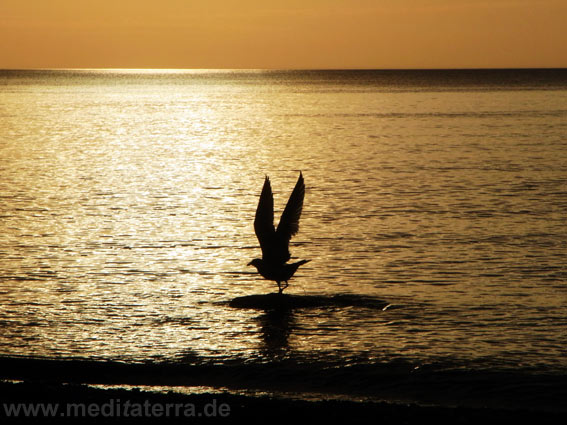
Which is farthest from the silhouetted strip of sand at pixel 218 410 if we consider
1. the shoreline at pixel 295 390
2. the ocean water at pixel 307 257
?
the ocean water at pixel 307 257

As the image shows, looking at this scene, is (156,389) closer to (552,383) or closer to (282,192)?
(552,383)

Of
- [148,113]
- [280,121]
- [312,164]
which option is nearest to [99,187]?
[312,164]

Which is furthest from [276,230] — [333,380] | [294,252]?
[294,252]

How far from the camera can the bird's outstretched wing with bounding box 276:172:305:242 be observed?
1573cm

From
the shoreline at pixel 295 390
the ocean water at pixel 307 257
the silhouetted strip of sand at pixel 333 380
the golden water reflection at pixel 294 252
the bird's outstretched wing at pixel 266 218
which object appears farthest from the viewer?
the bird's outstretched wing at pixel 266 218

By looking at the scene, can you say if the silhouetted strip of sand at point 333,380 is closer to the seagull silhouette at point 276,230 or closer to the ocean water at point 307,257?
the ocean water at point 307,257

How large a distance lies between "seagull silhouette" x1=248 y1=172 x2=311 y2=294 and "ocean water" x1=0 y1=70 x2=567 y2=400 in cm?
82

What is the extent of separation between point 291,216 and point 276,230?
0.44 meters

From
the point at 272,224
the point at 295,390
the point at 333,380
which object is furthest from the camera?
the point at 272,224

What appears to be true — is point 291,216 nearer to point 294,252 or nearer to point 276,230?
point 276,230

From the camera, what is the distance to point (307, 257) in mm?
21156

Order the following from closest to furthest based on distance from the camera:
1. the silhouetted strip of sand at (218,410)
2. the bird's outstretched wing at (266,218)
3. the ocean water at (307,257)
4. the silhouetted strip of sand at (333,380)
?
the silhouetted strip of sand at (218,410)
the silhouetted strip of sand at (333,380)
the ocean water at (307,257)
the bird's outstretched wing at (266,218)

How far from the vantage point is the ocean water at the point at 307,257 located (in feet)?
45.6

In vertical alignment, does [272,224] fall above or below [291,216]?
below
